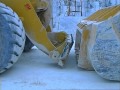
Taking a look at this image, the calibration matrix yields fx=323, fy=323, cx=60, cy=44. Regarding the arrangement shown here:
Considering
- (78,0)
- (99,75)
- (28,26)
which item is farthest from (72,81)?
(78,0)

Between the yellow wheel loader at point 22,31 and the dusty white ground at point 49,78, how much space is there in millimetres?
127

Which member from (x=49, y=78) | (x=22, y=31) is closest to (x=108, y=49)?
(x=49, y=78)

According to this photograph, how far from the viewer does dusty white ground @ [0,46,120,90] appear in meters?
2.48

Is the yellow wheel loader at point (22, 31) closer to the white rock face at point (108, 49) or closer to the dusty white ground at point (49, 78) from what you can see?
the dusty white ground at point (49, 78)

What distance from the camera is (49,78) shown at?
9.01 feet

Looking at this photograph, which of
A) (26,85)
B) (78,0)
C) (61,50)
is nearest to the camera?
(26,85)

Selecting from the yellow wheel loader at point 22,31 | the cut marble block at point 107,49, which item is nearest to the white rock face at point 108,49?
the cut marble block at point 107,49

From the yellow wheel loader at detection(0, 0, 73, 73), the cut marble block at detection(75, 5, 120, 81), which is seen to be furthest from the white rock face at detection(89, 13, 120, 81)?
the yellow wheel loader at detection(0, 0, 73, 73)

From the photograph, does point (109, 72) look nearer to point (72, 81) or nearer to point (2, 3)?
point (72, 81)

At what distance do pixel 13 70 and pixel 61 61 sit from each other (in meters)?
0.49

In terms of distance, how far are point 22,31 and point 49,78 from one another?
52 cm

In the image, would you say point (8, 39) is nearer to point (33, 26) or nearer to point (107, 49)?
point (33, 26)

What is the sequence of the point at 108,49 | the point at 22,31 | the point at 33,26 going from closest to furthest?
the point at 108,49 → the point at 22,31 → the point at 33,26

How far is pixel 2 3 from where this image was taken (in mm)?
3051
